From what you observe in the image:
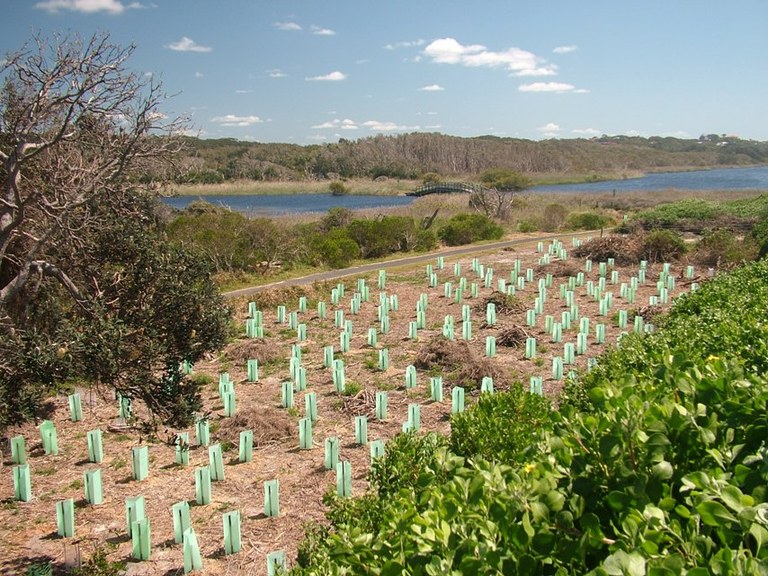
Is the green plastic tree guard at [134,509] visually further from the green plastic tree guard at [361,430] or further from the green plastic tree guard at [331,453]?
the green plastic tree guard at [361,430]

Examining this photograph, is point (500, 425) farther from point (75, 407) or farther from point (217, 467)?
point (75, 407)

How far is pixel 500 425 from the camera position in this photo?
6234 millimetres

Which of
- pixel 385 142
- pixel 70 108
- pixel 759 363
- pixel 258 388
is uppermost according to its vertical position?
pixel 385 142

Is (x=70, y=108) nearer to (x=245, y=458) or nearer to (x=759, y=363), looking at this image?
(x=245, y=458)

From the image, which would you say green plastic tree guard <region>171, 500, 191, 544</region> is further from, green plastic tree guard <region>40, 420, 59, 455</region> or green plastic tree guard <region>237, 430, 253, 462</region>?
green plastic tree guard <region>40, 420, 59, 455</region>

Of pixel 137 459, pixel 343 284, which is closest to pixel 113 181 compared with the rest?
pixel 137 459

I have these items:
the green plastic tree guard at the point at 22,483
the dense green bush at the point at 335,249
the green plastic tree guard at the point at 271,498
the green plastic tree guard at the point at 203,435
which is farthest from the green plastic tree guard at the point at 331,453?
the dense green bush at the point at 335,249

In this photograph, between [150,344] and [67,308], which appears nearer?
[150,344]

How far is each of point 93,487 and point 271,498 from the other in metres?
2.15

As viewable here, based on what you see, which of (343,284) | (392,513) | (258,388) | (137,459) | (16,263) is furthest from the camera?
(343,284)

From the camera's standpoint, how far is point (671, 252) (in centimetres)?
2373

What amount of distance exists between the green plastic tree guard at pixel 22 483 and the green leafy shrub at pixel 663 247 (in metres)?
21.1

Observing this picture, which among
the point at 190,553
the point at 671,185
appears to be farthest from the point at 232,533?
the point at 671,185

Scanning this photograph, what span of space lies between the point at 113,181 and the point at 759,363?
20.2 feet
